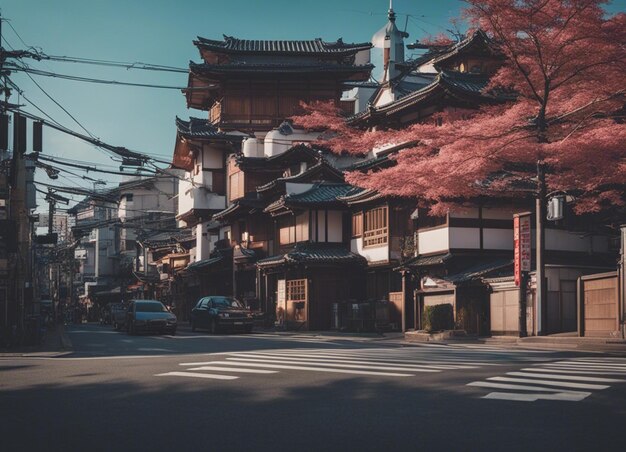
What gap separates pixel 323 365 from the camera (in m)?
14.4

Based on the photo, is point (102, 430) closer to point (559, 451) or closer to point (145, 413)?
point (145, 413)

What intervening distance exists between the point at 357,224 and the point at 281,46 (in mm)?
20038

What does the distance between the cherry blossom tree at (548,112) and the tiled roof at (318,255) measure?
11.8 m

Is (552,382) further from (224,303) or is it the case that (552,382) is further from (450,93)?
(224,303)

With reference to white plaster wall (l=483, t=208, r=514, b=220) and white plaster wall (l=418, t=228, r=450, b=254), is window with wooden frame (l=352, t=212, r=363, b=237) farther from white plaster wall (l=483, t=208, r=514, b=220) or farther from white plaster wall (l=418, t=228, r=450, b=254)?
white plaster wall (l=483, t=208, r=514, b=220)

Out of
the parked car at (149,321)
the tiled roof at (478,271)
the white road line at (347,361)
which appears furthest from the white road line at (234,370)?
the parked car at (149,321)

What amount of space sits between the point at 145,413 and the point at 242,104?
46.0 m

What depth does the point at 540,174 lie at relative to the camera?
84.9 ft

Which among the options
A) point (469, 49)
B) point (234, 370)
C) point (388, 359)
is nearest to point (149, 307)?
point (388, 359)

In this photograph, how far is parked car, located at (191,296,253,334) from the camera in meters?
33.8

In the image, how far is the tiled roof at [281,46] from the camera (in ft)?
173

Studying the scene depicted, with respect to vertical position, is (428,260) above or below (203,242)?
below

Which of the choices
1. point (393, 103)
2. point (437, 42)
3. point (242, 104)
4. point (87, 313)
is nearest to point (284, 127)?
point (242, 104)

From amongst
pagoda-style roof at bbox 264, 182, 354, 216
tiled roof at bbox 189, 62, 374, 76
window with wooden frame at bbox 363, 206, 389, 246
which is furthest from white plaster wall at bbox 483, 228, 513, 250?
tiled roof at bbox 189, 62, 374, 76
